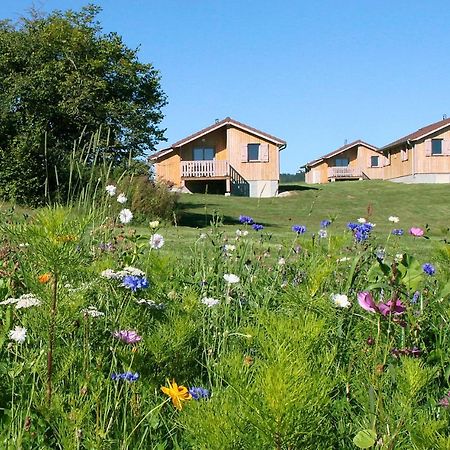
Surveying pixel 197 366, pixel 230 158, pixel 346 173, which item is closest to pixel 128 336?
pixel 197 366

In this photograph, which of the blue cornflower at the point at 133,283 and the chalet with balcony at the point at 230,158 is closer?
the blue cornflower at the point at 133,283

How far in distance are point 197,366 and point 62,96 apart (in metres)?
27.6

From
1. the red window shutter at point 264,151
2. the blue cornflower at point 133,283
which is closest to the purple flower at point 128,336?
the blue cornflower at point 133,283

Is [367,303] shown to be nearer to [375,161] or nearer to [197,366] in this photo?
[197,366]

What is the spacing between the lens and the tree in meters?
20.6

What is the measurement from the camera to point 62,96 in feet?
93.7

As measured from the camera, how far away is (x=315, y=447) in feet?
4.21

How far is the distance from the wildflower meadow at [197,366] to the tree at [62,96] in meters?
17.7

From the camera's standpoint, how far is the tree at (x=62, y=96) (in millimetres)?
20578

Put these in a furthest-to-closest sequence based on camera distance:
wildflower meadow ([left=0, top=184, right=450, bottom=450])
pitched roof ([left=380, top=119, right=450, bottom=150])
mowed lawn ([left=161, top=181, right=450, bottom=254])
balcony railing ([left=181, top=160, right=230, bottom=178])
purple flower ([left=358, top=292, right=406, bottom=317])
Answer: pitched roof ([left=380, top=119, right=450, bottom=150]), balcony railing ([left=181, top=160, right=230, bottom=178]), mowed lawn ([left=161, top=181, right=450, bottom=254]), purple flower ([left=358, top=292, right=406, bottom=317]), wildflower meadow ([left=0, top=184, right=450, bottom=450])

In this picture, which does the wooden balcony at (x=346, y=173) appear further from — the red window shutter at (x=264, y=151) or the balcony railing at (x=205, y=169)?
the balcony railing at (x=205, y=169)

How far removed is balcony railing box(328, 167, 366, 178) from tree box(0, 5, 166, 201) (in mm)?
26154

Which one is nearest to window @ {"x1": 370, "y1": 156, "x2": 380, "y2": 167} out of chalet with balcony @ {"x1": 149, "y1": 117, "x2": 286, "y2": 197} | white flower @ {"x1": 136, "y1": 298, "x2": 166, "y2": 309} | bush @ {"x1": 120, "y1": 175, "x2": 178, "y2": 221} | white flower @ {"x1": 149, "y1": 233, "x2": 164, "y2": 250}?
chalet with balcony @ {"x1": 149, "y1": 117, "x2": 286, "y2": 197}

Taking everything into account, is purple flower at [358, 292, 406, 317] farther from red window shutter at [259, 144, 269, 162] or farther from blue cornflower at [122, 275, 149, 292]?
red window shutter at [259, 144, 269, 162]
